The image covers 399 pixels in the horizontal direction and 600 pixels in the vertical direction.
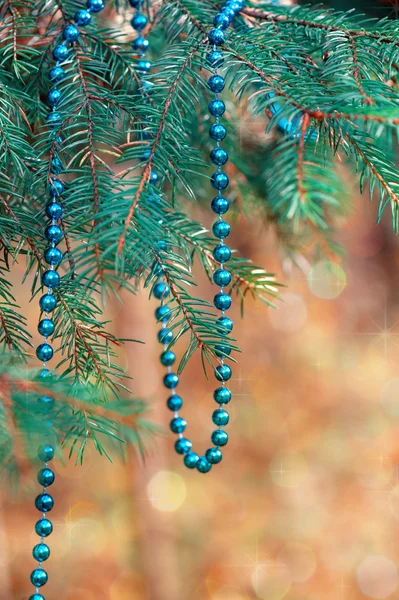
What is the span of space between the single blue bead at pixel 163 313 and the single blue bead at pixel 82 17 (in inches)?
7.6

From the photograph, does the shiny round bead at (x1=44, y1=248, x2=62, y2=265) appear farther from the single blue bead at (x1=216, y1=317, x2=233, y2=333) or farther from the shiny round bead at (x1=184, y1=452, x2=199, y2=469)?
the shiny round bead at (x1=184, y1=452, x2=199, y2=469)

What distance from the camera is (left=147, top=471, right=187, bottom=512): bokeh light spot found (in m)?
1.31

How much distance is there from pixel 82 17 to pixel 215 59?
104 mm

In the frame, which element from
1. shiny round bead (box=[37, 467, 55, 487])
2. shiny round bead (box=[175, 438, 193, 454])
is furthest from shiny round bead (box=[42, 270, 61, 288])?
shiny round bead (box=[175, 438, 193, 454])

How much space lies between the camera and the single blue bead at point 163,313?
0.33 metres

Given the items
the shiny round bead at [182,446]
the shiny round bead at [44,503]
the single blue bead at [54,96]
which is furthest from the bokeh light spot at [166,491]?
the single blue bead at [54,96]

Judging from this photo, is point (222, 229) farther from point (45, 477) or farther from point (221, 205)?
point (45, 477)

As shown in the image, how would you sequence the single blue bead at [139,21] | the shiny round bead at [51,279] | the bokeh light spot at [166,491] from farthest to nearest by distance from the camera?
the bokeh light spot at [166,491] < the single blue bead at [139,21] < the shiny round bead at [51,279]

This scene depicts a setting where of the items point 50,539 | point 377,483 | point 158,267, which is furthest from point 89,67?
point 377,483

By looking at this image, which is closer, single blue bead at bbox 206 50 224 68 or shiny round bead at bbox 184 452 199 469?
single blue bead at bbox 206 50 224 68

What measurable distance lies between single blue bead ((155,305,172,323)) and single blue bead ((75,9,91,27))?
19cm

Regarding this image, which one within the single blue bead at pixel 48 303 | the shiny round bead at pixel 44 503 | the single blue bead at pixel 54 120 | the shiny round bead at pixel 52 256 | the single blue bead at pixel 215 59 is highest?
the single blue bead at pixel 215 59

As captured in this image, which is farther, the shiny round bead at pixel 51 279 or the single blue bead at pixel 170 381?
the single blue bead at pixel 170 381

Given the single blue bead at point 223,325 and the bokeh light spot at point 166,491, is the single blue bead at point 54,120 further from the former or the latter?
the bokeh light spot at point 166,491
